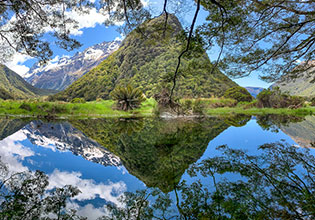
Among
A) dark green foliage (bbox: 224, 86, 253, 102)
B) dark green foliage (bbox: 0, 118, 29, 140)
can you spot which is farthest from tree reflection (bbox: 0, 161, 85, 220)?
dark green foliage (bbox: 224, 86, 253, 102)

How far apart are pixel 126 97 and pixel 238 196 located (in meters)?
16.0

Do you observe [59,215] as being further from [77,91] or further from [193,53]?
[77,91]

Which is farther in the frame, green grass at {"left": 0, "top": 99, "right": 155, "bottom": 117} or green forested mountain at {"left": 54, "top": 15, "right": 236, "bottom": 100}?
green forested mountain at {"left": 54, "top": 15, "right": 236, "bottom": 100}

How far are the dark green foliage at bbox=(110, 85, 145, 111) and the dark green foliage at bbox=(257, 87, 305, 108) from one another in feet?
55.3

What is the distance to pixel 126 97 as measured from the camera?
1705 cm

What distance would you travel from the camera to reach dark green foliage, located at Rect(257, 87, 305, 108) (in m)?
20.4

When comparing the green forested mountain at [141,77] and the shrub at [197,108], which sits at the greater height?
the green forested mountain at [141,77]

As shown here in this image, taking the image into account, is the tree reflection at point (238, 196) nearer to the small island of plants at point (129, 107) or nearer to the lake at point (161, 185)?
the lake at point (161, 185)

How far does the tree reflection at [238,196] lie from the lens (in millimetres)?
1469

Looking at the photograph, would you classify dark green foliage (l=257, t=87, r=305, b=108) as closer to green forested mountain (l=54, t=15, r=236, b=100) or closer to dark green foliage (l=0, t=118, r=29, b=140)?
green forested mountain (l=54, t=15, r=236, b=100)

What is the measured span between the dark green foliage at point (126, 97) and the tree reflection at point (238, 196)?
14.9 meters

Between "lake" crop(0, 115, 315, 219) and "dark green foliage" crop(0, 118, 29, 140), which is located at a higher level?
"dark green foliage" crop(0, 118, 29, 140)

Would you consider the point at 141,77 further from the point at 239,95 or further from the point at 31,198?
the point at 31,198

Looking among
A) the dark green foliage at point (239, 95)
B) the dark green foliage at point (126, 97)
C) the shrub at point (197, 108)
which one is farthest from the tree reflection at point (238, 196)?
the dark green foliage at point (239, 95)
